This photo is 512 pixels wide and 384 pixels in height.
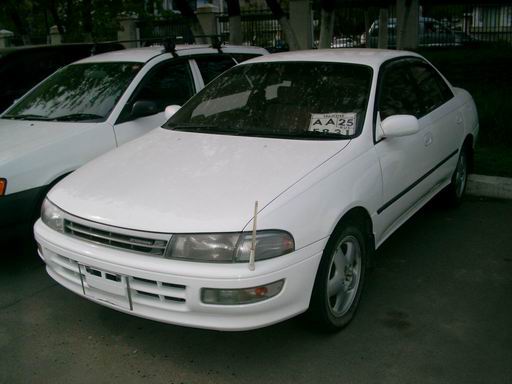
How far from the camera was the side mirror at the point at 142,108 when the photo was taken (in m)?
5.38

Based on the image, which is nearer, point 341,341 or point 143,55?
point 341,341

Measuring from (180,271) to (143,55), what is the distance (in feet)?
11.3

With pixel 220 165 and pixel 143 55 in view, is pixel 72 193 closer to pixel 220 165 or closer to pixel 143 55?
pixel 220 165

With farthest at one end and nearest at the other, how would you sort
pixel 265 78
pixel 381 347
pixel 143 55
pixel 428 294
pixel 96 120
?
pixel 143 55 < pixel 96 120 < pixel 265 78 < pixel 428 294 < pixel 381 347

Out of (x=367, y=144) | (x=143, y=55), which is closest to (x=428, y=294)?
(x=367, y=144)

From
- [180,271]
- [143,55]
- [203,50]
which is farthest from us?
[203,50]

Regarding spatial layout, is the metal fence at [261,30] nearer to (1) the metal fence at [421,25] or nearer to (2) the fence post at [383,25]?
(1) the metal fence at [421,25]

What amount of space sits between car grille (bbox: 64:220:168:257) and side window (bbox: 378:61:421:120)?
1.96 m

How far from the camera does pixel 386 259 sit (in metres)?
4.75

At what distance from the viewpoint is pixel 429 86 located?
5199mm

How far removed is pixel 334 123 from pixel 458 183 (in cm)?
225

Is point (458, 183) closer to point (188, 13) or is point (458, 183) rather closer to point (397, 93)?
point (397, 93)

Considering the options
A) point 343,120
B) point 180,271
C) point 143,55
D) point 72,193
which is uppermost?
point 143,55

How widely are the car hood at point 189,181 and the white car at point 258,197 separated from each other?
0.01 meters
